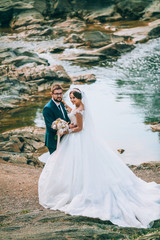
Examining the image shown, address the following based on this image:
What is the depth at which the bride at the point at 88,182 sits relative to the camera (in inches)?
216

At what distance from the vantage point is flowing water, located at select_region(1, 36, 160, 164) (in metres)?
12.6

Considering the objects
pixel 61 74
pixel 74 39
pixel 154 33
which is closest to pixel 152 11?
pixel 154 33

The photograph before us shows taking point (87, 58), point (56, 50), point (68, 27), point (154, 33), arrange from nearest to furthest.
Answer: point (87, 58), point (56, 50), point (154, 33), point (68, 27)

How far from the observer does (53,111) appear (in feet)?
19.7

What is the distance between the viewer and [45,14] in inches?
1492

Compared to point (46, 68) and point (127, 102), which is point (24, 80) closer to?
point (46, 68)

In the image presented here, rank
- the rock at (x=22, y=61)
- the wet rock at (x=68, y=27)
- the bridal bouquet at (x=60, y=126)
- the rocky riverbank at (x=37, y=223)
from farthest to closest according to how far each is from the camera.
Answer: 1. the wet rock at (x=68, y=27)
2. the rock at (x=22, y=61)
3. the bridal bouquet at (x=60, y=126)
4. the rocky riverbank at (x=37, y=223)

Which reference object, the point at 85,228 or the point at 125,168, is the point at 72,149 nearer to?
the point at 125,168

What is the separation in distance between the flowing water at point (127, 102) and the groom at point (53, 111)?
5.53 metres

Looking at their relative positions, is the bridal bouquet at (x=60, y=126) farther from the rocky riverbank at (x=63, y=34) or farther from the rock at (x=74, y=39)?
the rock at (x=74, y=39)

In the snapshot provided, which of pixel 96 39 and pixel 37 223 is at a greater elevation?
pixel 37 223

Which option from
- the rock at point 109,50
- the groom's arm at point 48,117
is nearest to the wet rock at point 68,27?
the rock at point 109,50

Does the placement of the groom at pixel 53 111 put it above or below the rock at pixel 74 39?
above

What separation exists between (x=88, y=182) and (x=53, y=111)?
145cm
